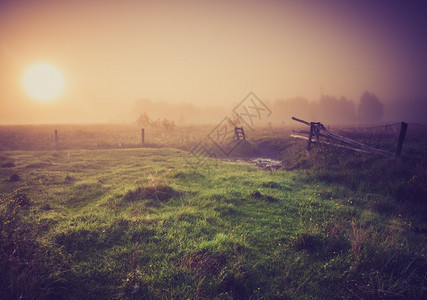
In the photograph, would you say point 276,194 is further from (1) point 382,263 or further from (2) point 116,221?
(2) point 116,221

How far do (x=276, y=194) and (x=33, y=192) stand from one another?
399 inches

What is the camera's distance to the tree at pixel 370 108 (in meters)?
102

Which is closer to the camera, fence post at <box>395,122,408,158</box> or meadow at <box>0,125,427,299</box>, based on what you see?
meadow at <box>0,125,427,299</box>

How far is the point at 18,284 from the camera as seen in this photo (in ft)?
→ 11.0

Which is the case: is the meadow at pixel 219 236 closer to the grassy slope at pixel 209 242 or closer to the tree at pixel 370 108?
the grassy slope at pixel 209 242

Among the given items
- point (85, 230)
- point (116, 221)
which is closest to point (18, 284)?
point (85, 230)

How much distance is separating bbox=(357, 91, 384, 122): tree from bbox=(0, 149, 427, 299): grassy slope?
11972 cm

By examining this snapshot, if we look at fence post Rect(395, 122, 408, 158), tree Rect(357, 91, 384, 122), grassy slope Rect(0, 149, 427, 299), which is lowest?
grassy slope Rect(0, 149, 427, 299)

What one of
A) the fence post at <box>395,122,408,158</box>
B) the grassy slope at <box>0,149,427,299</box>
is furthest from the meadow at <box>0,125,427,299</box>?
the fence post at <box>395,122,408,158</box>

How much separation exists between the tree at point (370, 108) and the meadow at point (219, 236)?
116 metres

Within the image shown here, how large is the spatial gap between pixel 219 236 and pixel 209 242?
364mm

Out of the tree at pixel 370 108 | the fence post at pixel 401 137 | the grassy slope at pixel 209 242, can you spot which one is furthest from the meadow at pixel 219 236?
the tree at pixel 370 108

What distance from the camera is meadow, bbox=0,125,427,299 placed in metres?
3.85

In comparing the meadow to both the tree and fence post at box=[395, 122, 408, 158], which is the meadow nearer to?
fence post at box=[395, 122, 408, 158]
